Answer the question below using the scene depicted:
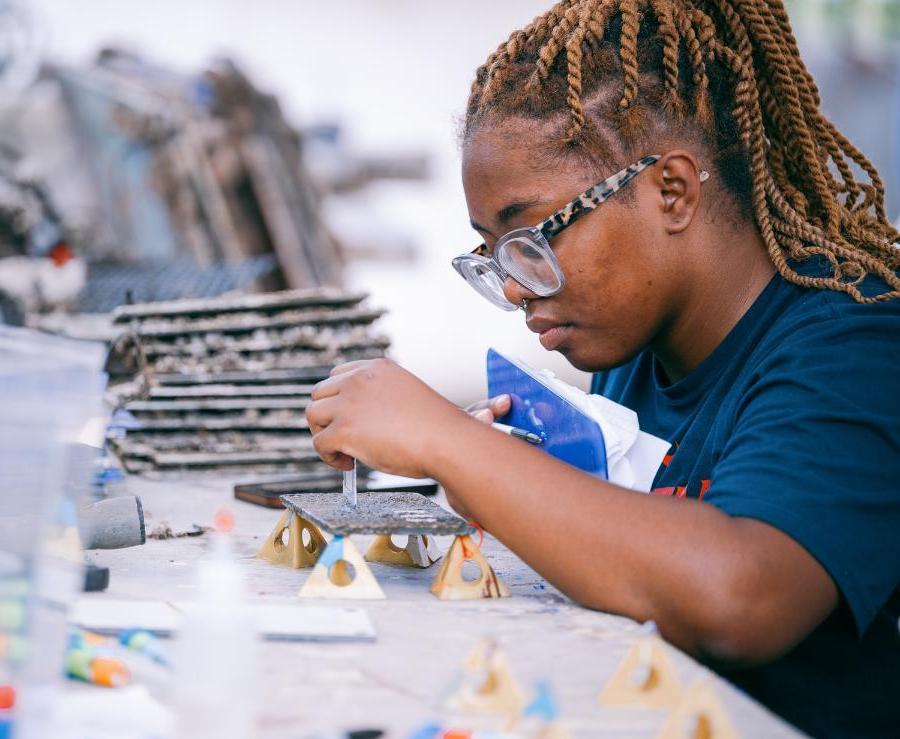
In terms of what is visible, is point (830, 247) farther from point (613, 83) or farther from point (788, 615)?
point (788, 615)

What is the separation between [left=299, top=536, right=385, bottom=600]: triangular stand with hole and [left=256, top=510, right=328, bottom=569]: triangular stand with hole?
0.26 metres

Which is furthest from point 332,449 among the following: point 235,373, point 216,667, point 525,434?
point 235,373

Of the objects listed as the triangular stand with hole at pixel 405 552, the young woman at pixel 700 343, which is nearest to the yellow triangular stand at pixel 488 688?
the young woman at pixel 700 343

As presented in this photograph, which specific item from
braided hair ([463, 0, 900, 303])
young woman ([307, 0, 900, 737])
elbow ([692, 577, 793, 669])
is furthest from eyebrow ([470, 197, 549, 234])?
elbow ([692, 577, 793, 669])

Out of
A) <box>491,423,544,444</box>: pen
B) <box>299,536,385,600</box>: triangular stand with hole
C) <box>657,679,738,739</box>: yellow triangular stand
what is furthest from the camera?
<box>491,423,544,444</box>: pen

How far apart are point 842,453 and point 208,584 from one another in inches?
41.5

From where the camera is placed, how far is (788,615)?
1529 mm

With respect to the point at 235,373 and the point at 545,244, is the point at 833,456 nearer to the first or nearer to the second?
the point at 545,244

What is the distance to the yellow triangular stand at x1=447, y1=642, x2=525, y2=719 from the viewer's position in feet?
3.95

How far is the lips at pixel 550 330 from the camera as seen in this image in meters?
2.11

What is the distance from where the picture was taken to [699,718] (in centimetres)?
111

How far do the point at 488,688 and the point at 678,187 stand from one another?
3.85 ft

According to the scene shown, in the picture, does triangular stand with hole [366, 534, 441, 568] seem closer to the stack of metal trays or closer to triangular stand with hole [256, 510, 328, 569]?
triangular stand with hole [256, 510, 328, 569]

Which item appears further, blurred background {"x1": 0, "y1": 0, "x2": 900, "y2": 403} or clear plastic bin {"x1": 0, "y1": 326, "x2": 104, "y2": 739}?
blurred background {"x1": 0, "y1": 0, "x2": 900, "y2": 403}
